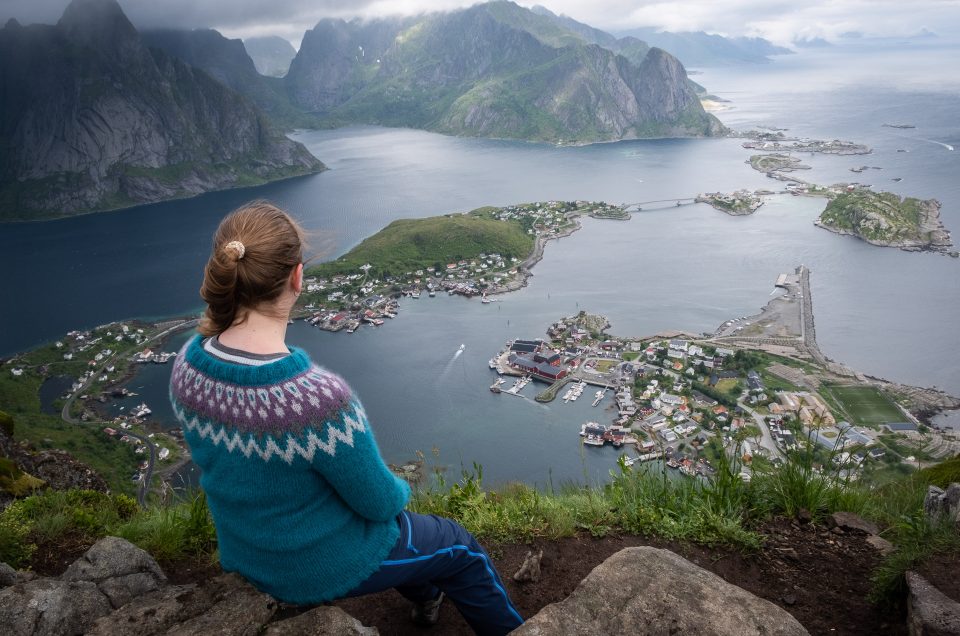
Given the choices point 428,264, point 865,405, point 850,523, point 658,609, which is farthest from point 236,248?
point 428,264

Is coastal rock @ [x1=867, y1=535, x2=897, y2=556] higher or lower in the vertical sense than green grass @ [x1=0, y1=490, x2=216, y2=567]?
higher

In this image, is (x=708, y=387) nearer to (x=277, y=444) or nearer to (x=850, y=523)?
(x=850, y=523)

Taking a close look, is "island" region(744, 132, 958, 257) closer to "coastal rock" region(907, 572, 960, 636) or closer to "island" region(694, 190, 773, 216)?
"island" region(694, 190, 773, 216)

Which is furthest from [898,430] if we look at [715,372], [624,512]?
[624,512]

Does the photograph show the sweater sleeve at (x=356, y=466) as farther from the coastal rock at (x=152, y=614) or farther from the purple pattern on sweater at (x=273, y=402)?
the coastal rock at (x=152, y=614)

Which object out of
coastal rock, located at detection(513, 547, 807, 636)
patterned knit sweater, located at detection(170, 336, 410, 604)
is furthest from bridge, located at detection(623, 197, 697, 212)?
patterned knit sweater, located at detection(170, 336, 410, 604)

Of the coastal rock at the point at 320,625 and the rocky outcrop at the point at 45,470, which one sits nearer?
the coastal rock at the point at 320,625

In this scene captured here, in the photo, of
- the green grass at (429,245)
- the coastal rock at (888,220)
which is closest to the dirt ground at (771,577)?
the green grass at (429,245)
